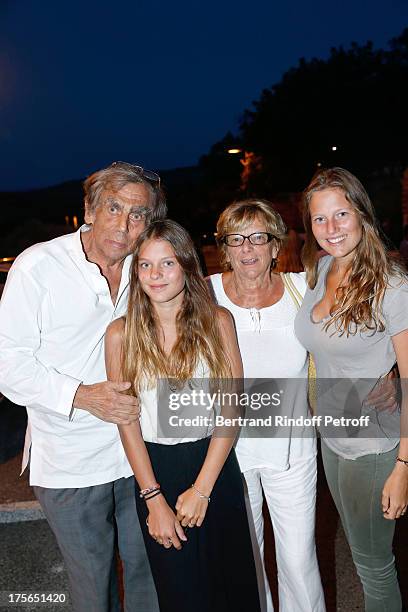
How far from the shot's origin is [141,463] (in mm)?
2533

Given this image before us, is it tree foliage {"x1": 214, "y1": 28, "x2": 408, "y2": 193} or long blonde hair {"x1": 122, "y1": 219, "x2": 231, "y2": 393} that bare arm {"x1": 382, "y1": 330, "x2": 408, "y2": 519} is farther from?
tree foliage {"x1": 214, "y1": 28, "x2": 408, "y2": 193}

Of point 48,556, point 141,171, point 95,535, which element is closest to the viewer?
point 95,535

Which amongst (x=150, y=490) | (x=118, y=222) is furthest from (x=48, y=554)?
(x=118, y=222)

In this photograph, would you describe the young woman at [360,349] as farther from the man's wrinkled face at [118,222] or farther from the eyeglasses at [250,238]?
the man's wrinkled face at [118,222]

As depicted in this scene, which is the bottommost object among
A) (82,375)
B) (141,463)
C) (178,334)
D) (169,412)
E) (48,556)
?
(48,556)

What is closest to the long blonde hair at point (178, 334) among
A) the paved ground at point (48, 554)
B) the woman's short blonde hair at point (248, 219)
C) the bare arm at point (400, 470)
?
the woman's short blonde hair at point (248, 219)

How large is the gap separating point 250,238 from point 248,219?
9 centimetres

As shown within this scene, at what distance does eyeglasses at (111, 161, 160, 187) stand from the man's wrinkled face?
0.07m

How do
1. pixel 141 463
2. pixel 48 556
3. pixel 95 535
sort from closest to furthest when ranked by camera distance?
pixel 141 463
pixel 95 535
pixel 48 556

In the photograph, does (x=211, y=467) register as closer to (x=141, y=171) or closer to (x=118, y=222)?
(x=118, y=222)

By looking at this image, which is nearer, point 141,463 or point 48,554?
point 141,463

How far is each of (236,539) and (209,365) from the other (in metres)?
0.75

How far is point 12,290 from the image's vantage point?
249cm

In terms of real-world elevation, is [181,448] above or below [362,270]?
below
